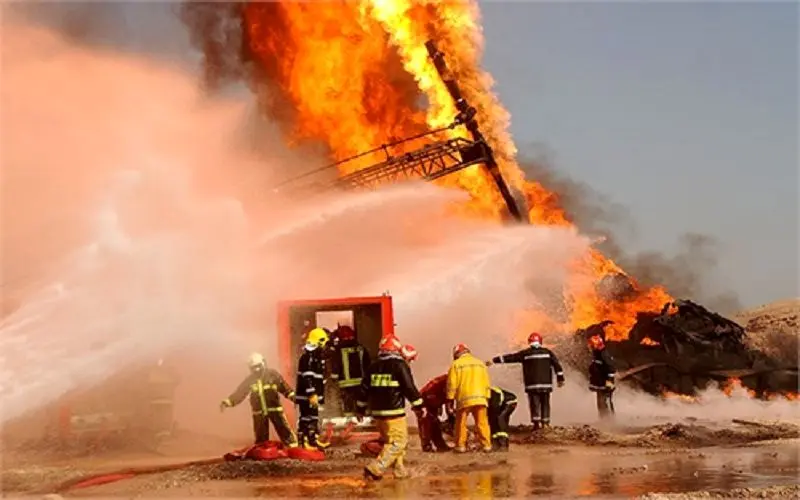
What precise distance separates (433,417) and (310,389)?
2207mm

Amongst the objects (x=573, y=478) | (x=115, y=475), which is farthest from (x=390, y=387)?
(x=115, y=475)

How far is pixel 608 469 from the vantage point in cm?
1112

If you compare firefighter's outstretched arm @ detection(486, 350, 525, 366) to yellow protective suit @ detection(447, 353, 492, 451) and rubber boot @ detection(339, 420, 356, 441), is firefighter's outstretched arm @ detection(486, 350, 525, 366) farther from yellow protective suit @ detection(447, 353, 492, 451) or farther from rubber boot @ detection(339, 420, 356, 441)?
rubber boot @ detection(339, 420, 356, 441)

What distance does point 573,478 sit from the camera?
33.9 feet

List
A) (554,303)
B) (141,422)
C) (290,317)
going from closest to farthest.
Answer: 1. (290,317)
2. (141,422)
3. (554,303)

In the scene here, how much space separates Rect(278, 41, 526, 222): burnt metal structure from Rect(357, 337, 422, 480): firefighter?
11.7 m

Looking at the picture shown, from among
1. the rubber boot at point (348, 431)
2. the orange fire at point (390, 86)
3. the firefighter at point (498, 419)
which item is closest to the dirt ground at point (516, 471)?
the firefighter at point (498, 419)

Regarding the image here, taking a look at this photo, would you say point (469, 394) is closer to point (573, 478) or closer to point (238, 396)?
point (573, 478)

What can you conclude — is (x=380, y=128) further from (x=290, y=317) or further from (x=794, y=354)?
(x=794, y=354)

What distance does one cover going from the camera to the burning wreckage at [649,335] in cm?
2242

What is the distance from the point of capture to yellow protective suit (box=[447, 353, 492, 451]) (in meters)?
13.0

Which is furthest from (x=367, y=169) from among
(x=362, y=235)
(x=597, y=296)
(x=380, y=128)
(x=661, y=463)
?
(x=661, y=463)

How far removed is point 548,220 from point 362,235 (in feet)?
22.7

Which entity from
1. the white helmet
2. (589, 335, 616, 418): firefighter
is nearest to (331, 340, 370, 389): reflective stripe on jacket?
the white helmet
